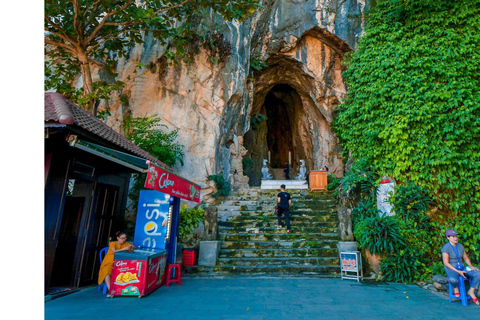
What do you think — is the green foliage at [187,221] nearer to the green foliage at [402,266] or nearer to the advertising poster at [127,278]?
the advertising poster at [127,278]

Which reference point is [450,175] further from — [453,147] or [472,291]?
[472,291]

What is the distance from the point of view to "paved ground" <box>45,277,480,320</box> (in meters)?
3.61

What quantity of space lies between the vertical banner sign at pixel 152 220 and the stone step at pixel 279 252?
2.05 metres

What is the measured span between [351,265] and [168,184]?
4.51 metres

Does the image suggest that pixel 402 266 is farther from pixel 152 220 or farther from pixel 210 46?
pixel 210 46

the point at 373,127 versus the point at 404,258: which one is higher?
the point at 373,127

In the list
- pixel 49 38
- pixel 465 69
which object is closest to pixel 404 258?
pixel 465 69

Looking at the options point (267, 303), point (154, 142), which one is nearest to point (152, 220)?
point (267, 303)

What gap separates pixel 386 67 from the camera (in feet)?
27.4

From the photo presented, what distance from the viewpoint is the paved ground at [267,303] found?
3609 millimetres

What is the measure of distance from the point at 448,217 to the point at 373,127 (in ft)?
10.8

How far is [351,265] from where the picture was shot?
5816 mm

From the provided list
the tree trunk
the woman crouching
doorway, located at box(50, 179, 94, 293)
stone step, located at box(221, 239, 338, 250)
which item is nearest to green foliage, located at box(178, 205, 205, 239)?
stone step, located at box(221, 239, 338, 250)

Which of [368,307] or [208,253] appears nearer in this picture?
[368,307]
